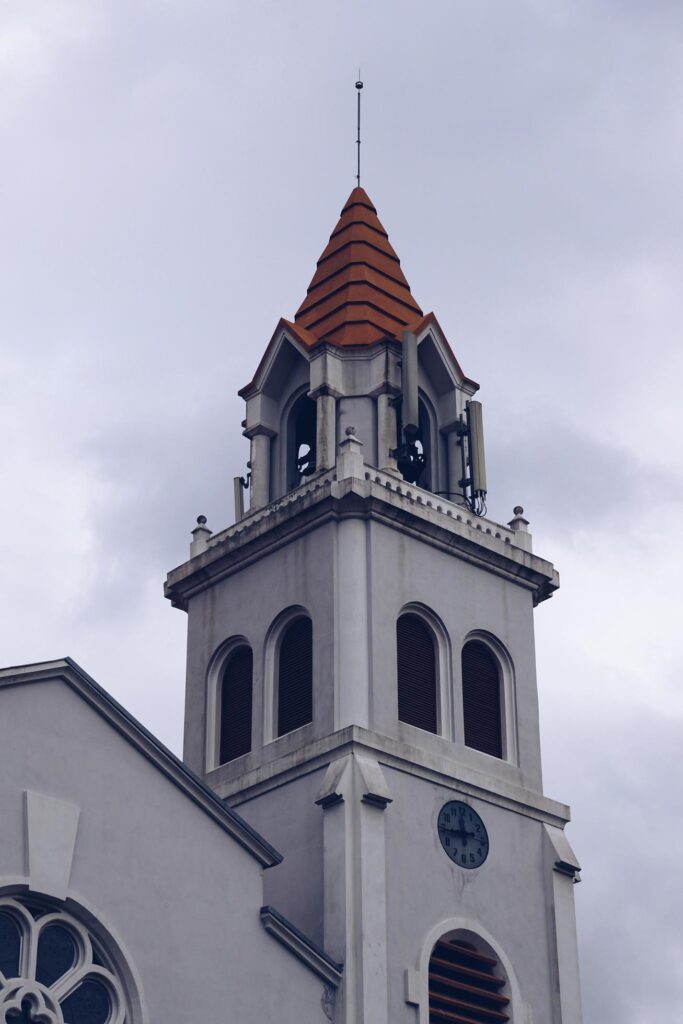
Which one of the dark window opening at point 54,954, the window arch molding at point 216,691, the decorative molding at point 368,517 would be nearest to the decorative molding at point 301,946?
the dark window opening at point 54,954

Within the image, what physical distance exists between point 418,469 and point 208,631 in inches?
213

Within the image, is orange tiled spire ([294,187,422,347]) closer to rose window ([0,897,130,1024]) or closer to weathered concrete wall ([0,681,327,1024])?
weathered concrete wall ([0,681,327,1024])

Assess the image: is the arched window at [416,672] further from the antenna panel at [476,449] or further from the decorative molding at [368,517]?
the antenna panel at [476,449]

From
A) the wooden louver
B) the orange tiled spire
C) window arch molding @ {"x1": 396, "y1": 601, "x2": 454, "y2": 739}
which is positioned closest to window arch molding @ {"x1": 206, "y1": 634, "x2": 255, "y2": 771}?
window arch molding @ {"x1": 396, "y1": 601, "x2": 454, "y2": 739}

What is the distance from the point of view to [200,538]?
4222cm

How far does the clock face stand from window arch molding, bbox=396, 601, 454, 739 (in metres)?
1.52

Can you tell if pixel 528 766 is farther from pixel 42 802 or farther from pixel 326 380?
pixel 42 802

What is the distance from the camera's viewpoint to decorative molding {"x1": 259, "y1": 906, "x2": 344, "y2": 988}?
3288 cm

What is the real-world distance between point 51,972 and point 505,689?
499 inches

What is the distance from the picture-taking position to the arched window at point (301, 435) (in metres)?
43.0

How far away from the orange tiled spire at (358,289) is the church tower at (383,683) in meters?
0.10

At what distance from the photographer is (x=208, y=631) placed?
41188 millimetres

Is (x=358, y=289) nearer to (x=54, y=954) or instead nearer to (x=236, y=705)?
(x=236, y=705)

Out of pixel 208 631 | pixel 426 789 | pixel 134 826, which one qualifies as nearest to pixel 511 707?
pixel 426 789
